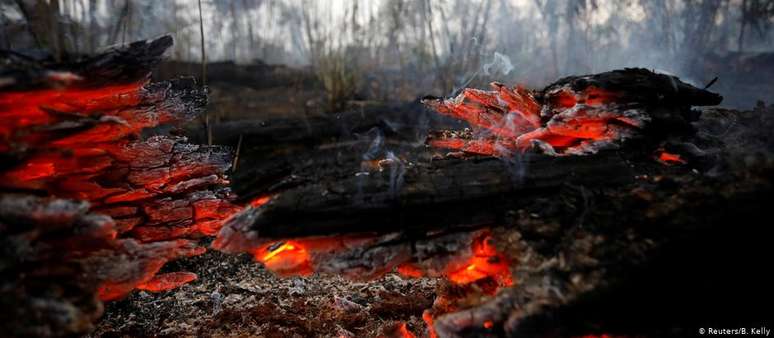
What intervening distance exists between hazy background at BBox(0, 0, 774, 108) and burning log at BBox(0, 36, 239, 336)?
5.60 ft

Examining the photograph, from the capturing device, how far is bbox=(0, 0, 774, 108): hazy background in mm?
6797

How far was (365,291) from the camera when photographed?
2652mm

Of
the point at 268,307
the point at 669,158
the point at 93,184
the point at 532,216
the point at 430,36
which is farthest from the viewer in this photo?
the point at 430,36

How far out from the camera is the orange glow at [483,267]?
166 cm

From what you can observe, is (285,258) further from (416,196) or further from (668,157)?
(668,157)

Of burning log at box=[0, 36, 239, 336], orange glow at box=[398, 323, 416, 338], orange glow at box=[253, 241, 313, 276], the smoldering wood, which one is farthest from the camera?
orange glow at box=[398, 323, 416, 338]

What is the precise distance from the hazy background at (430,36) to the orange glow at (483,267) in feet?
11.4

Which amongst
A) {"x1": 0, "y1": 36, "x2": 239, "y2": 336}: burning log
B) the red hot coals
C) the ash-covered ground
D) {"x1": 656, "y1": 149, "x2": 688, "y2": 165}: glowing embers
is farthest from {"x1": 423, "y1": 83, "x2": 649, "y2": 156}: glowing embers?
{"x1": 0, "y1": 36, "x2": 239, "y2": 336}: burning log

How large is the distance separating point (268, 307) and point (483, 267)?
1.43 meters

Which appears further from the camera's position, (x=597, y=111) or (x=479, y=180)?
(x=597, y=111)

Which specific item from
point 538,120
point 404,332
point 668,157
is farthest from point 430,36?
point 404,332

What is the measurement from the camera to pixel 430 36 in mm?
8633

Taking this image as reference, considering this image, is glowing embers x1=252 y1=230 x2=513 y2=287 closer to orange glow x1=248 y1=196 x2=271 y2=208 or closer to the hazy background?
orange glow x1=248 y1=196 x2=271 y2=208

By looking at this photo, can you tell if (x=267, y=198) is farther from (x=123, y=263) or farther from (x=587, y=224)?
(x=587, y=224)
